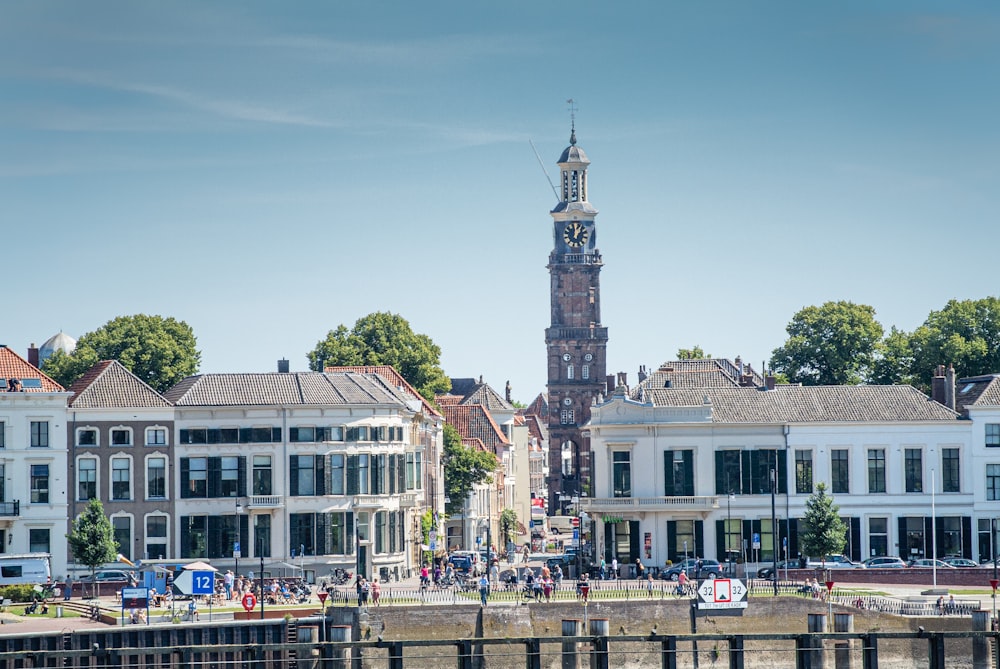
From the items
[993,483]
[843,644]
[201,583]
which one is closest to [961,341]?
[993,483]

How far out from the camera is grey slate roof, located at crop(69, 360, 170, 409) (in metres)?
95.5

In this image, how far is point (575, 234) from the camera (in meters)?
184

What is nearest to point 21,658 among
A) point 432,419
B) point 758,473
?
point 758,473

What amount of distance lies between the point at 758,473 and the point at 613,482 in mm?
7435

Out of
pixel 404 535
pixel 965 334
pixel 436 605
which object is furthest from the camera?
pixel 965 334

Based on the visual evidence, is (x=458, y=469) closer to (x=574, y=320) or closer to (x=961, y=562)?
(x=961, y=562)

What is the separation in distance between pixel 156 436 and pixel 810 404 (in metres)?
33.9

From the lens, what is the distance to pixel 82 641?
7238 cm

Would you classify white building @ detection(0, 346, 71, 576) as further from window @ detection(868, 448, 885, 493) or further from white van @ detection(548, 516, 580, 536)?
white van @ detection(548, 516, 580, 536)

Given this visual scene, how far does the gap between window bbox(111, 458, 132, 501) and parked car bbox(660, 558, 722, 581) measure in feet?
88.3

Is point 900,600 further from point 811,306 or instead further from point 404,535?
point 811,306

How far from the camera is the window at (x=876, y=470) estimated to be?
321ft

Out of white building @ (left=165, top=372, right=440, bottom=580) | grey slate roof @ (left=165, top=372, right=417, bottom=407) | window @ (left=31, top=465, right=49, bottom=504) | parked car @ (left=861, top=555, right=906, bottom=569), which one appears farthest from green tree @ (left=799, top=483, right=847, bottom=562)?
window @ (left=31, top=465, right=49, bottom=504)

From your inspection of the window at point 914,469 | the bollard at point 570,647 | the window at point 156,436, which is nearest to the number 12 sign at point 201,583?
the bollard at point 570,647
